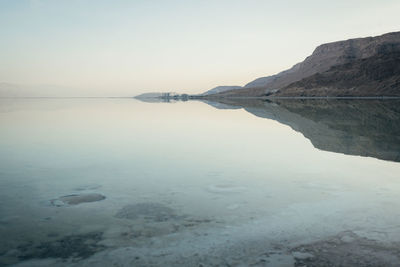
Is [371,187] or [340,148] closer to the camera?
[371,187]

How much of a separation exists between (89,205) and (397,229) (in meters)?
6.81

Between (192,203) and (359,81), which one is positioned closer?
(192,203)

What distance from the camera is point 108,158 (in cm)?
1434

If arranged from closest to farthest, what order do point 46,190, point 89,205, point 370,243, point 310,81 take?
1. point 370,243
2. point 89,205
3. point 46,190
4. point 310,81

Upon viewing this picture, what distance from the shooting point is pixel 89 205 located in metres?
8.20

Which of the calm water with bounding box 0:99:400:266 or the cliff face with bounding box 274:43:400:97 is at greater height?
the cliff face with bounding box 274:43:400:97

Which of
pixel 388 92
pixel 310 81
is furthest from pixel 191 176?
pixel 310 81

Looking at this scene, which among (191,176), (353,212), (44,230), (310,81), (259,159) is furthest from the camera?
(310,81)

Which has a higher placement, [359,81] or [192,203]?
[359,81]

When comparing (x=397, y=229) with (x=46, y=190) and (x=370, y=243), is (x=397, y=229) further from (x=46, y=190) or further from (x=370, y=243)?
(x=46, y=190)

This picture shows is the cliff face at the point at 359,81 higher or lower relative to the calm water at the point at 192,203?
higher

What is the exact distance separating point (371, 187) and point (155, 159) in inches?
320

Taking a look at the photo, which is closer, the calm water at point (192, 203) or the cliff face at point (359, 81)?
the calm water at point (192, 203)

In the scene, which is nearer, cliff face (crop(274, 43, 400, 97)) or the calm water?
the calm water
